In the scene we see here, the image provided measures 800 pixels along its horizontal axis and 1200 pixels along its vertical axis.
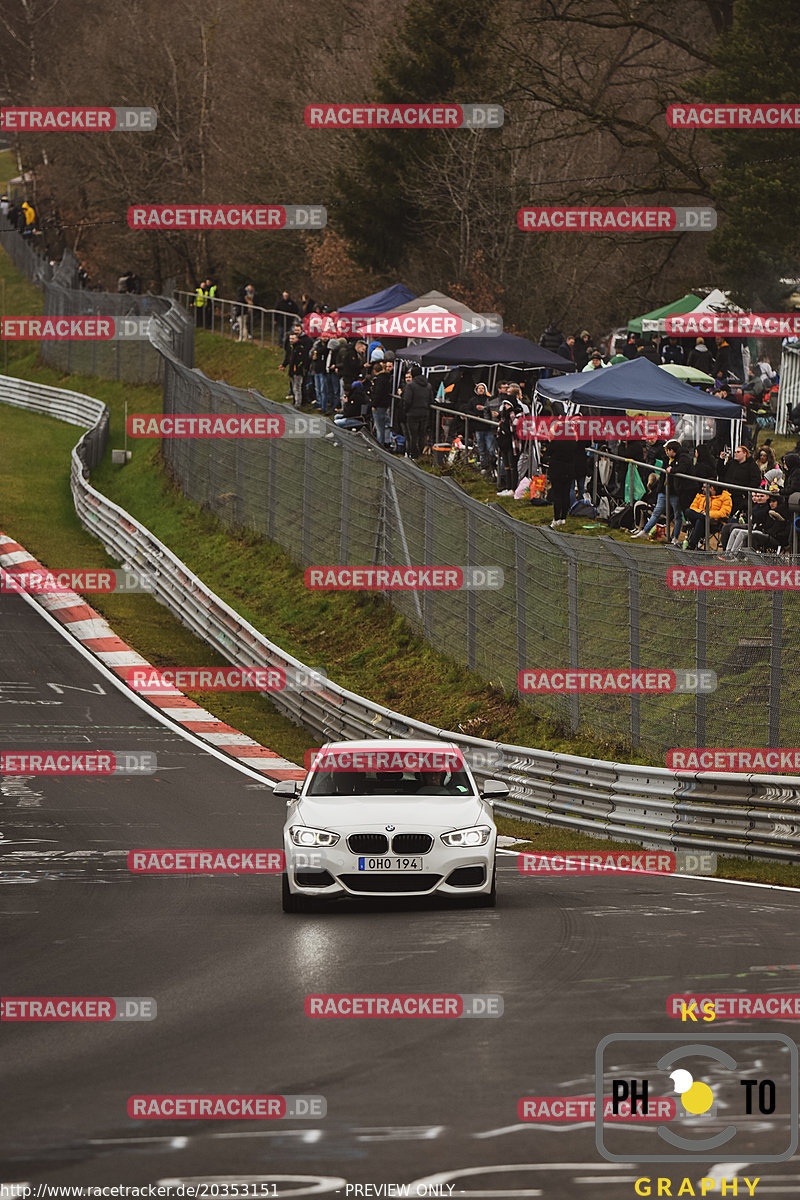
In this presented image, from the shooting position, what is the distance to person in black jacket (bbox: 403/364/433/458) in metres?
31.1

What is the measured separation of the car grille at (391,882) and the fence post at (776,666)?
191 inches

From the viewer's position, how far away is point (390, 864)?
12.4 metres

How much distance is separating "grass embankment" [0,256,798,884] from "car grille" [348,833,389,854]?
4.02m

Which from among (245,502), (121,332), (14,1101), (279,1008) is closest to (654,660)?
(279,1008)
